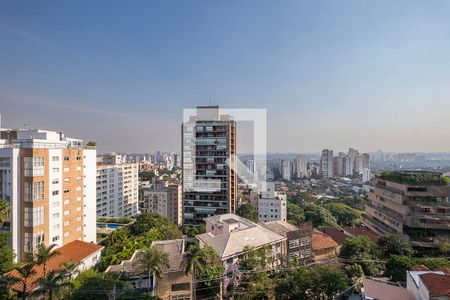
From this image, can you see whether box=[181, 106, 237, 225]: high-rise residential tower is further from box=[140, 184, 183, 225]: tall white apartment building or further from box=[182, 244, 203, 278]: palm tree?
box=[182, 244, 203, 278]: palm tree

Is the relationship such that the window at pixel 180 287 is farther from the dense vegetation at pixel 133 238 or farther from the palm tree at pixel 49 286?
the dense vegetation at pixel 133 238

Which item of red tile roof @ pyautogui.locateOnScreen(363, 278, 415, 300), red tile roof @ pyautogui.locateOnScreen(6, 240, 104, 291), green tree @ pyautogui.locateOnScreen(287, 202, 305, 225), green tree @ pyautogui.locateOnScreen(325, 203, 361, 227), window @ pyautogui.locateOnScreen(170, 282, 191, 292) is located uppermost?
red tile roof @ pyautogui.locateOnScreen(363, 278, 415, 300)

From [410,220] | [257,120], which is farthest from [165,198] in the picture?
[410,220]

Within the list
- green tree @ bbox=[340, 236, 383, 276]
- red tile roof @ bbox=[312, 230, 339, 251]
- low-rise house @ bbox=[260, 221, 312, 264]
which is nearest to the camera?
green tree @ bbox=[340, 236, 383, 276]

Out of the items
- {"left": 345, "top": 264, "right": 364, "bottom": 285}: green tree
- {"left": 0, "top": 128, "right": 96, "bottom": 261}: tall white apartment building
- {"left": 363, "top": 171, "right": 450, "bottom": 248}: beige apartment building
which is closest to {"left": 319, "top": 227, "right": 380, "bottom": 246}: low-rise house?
{"left": 363, "top": 171, "right": 450, "bottom": 248}: beige apartment building

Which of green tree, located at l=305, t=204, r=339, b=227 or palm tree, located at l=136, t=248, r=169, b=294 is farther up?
palm tree, located at l=136, t=248, r=169, b=294

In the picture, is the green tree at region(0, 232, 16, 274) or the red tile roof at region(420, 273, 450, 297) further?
the green tree at region(0, 232, 16, 274)

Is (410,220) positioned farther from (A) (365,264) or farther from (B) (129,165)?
(B) (129,165)
